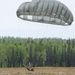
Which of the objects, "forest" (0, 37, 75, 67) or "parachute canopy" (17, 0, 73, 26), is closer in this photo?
"parachute canopy" (17, 0, 73, 26)

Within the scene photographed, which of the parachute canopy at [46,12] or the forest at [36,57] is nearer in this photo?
the parachute canopy at [46,12]

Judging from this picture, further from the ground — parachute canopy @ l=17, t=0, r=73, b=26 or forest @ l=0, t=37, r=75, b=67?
parachute canopy @ l=17, t=0, r=73, b=26

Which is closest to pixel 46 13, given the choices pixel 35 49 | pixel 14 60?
pixel 14 60

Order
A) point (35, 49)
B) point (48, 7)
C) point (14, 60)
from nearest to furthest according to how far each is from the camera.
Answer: point (48, 7) → point (14, 60) → point (35, 49)

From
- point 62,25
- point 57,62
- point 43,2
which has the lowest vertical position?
point 57,62

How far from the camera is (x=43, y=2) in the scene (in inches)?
1884

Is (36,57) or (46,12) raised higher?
(46,12)

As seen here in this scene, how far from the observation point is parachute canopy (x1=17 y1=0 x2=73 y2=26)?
47562mm

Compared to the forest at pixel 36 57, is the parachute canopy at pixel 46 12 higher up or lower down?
higher up

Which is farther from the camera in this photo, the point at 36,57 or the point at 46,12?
the point at 36,57

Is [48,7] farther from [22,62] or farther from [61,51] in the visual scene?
[61,51]

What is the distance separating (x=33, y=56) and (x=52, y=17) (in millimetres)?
62040

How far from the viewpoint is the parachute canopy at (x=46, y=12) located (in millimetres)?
47562

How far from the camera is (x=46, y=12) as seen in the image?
47.5 metres
